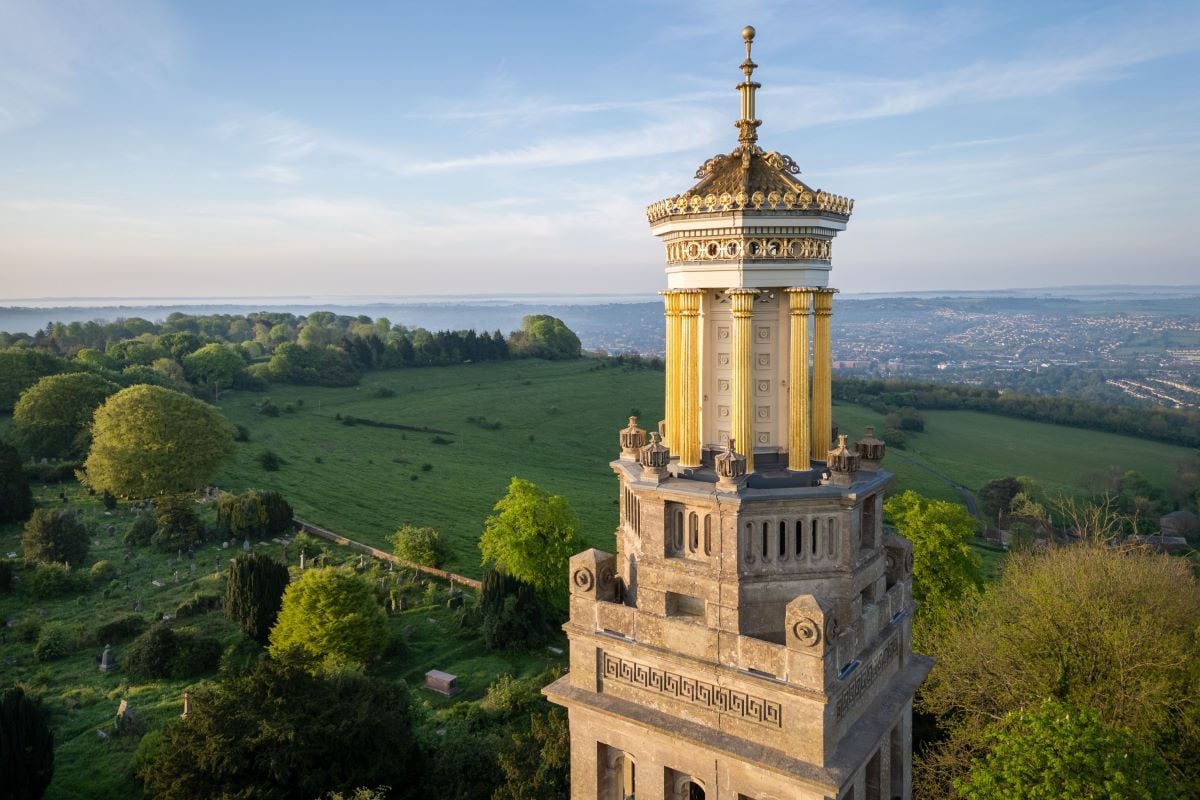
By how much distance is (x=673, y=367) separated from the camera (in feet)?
42.9

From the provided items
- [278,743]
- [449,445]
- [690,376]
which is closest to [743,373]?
[690,376]

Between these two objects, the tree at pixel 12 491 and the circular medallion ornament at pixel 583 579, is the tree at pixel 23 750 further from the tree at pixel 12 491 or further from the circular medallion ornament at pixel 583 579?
the tree at pixel 12 491

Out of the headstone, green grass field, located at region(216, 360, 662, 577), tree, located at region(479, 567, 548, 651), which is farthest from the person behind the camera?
green grass field, located at region(216, 360, 662, 577)

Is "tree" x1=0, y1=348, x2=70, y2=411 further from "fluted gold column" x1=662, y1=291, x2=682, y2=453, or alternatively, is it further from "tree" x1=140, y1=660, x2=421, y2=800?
"fluted gold column" x1=662, y1=291, x2=682, y2=453

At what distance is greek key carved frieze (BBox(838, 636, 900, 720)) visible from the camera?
1152 centimetres

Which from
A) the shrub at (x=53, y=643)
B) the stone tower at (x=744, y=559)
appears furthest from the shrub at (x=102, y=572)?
the stone tower at (x=744, y=559)

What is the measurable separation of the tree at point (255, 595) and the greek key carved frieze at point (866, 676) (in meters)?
31.1

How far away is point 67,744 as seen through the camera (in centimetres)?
2669

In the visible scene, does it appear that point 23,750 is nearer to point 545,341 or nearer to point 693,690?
point 693,690

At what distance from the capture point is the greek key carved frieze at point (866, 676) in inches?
453

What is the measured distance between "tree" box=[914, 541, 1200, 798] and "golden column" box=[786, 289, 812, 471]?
10824mm

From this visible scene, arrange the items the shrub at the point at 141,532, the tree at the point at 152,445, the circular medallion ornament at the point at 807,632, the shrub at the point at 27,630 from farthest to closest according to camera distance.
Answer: the tree at the point at 152,445, the shrub at the point at 141,532, the shrub at the point at 27,630, the circular medallion ornament at the point at 807,632

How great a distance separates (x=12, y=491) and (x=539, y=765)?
47.6m

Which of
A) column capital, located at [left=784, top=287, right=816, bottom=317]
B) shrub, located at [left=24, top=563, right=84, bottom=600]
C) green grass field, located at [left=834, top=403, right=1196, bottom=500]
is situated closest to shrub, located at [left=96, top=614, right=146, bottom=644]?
shrub, located at [left=24, top=563, right=84, bottom=600]
